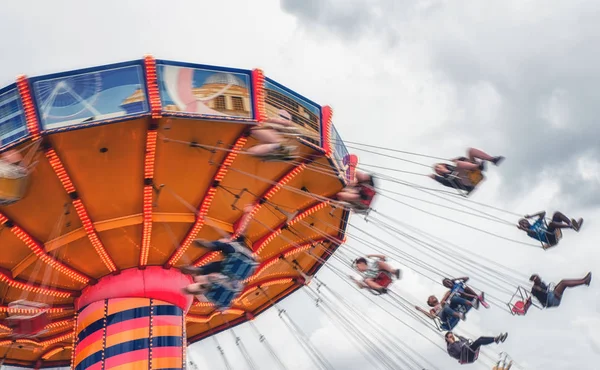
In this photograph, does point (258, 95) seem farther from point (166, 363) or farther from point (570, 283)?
point (570, 283)

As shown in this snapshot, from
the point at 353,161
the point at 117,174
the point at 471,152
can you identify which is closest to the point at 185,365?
the point at 117,174

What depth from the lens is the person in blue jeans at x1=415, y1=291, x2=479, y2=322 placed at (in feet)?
37.3

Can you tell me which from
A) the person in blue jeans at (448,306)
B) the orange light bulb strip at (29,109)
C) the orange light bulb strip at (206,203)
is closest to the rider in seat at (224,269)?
the orange light bulb strip at (206,203)

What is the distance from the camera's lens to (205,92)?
7.89 m

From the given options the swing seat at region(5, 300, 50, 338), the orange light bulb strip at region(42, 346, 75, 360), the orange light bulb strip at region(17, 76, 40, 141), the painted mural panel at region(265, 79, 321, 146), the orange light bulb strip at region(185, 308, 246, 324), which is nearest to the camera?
the orange light bulb strip at region(17, 76, 40, 141)

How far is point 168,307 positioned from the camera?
10242 mm

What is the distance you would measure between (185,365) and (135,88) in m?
5.36

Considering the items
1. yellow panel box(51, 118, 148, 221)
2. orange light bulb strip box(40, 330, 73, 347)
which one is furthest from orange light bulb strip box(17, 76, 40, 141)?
orange light bulb strip box(40, 330, 73, 347)

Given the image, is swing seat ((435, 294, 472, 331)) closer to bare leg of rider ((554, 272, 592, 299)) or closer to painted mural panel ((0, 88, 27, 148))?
bare leg of rider ((554, 272, 592, 299))

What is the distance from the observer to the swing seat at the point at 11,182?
723 centimetres

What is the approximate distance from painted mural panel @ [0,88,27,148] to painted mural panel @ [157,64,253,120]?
188 cm

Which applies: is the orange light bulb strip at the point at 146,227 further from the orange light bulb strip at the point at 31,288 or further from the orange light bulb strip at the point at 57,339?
the orange light bulb strip at the point at 57,339

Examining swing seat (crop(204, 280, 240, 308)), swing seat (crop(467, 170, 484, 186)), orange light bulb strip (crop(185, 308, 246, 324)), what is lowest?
swing seat (crop(204, 280, 240, 308))

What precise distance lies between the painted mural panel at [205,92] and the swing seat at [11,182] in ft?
7.01
